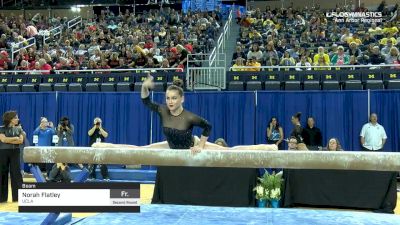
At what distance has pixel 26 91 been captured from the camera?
42.9ft

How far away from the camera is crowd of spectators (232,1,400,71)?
12.3 meters

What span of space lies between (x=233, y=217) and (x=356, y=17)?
14.6 meters

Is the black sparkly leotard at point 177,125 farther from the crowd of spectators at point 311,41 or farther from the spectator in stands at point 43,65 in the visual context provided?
the spectator in stands at point 43,65

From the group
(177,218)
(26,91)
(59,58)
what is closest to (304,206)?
(177,218)

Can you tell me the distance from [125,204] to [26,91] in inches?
360

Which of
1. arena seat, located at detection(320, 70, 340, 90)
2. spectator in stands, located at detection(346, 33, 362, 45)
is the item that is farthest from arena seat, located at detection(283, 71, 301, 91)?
spectator in stands, located at detection(346, 33, 362, 45)

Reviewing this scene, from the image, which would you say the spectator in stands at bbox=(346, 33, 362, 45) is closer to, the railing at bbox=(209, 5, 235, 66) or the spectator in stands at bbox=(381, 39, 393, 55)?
the spectator in stands at bbox=(381, 39, 393, 55)

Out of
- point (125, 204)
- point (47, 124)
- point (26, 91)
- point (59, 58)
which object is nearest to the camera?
point (125, 204)

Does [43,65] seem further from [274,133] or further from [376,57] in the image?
[376,57]

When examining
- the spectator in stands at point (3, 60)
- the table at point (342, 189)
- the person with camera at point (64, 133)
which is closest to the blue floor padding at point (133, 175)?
the person with camera at point (64, 133)

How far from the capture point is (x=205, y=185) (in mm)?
7887

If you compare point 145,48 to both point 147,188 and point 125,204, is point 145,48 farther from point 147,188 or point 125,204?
point 125,204

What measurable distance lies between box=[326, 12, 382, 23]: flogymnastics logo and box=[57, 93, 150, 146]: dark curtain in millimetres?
8947

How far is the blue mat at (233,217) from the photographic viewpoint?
4.88 m
